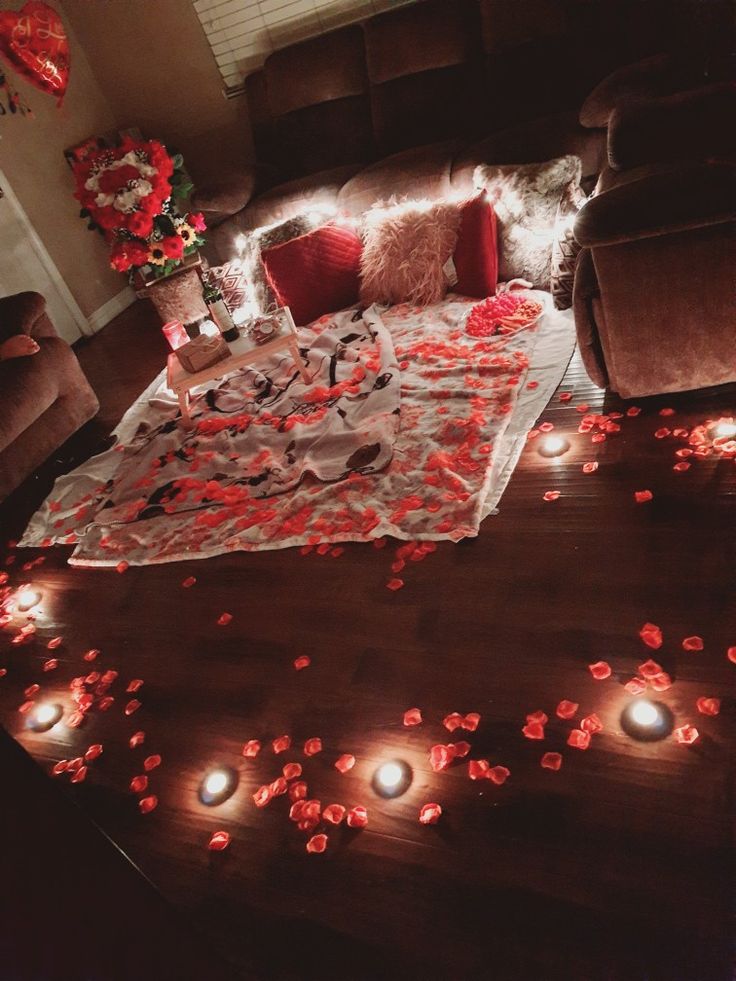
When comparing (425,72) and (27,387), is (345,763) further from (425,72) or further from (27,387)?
(425,72)

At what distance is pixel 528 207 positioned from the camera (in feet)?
9.38

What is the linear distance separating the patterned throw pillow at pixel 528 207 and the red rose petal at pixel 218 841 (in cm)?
264

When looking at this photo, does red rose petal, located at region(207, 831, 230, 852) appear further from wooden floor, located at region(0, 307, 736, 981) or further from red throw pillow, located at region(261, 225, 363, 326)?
red throw pillow, located at region(261, 225, 363, 326)

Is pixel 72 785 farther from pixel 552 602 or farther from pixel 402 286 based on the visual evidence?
pixel 402 286

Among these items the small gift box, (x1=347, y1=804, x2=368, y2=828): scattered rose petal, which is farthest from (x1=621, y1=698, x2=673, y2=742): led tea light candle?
the small gift box

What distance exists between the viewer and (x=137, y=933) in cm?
58

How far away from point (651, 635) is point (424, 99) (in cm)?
355

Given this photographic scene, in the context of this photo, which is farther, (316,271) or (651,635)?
(316,271)

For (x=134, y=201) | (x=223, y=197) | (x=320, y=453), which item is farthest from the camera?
(x=223, y=197)

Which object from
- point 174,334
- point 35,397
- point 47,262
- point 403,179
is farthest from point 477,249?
point 47,262

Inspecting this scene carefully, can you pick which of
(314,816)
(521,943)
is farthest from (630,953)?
(314,816)

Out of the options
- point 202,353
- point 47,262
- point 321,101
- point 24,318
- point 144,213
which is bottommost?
point 202,353

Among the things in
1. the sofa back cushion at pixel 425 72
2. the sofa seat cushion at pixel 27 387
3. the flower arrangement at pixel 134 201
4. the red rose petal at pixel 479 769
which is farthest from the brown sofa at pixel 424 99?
the red rose petal at pixel 479 769

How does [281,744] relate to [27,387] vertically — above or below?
below
